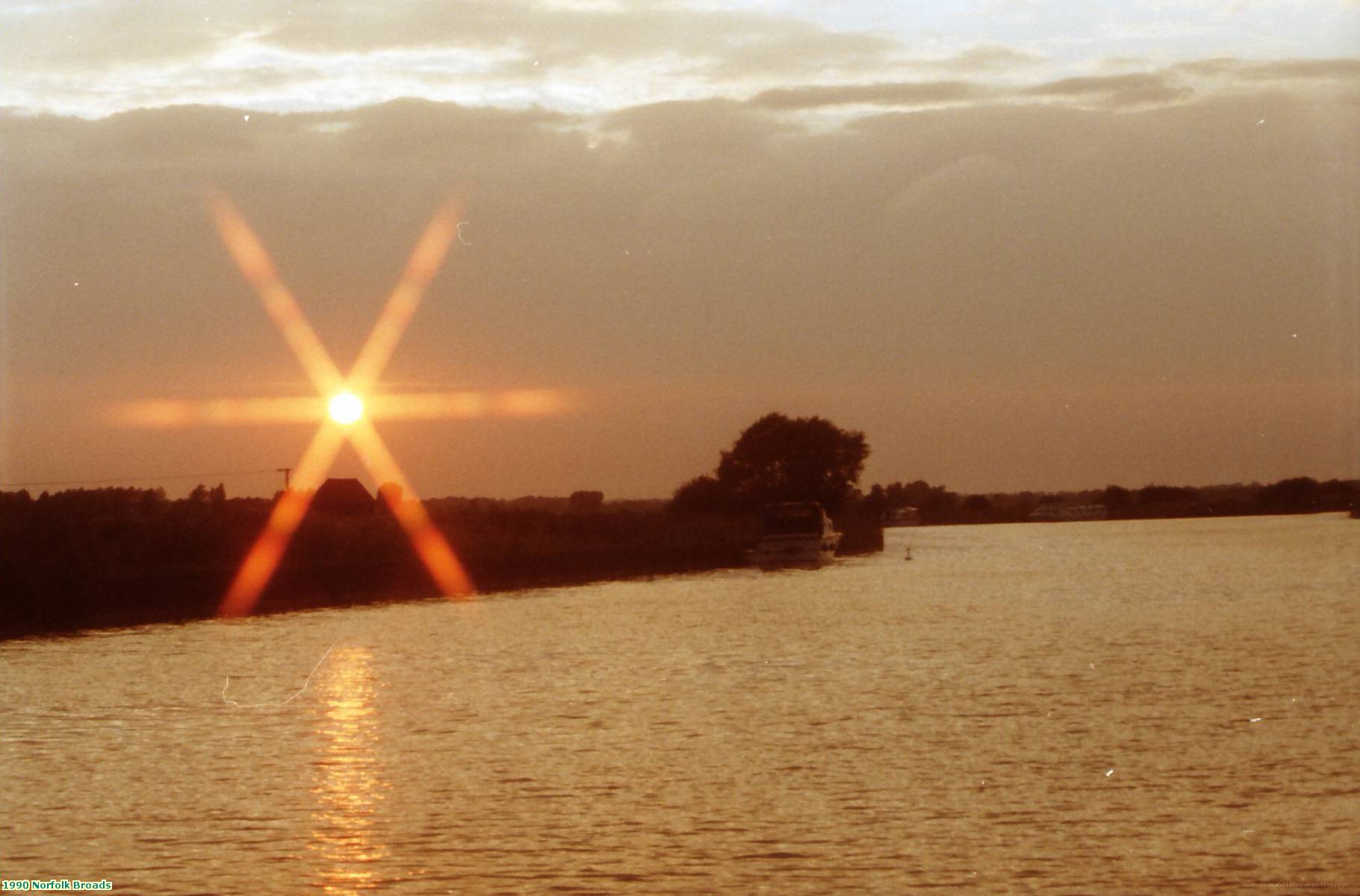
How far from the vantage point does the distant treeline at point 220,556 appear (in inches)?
1891

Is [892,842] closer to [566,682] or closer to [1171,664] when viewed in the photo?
[566,682]

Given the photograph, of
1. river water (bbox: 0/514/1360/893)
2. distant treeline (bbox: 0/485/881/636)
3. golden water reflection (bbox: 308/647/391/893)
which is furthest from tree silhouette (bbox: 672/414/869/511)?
golden water reflection (bbox: 308/647/391/893)

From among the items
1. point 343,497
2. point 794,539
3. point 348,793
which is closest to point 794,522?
point 794,539

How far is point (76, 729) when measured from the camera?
24812mm

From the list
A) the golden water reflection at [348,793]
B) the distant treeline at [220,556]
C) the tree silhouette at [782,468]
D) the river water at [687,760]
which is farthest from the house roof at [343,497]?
the golden water reflection at [348,793]

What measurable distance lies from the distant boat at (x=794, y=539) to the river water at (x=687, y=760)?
2145 inches

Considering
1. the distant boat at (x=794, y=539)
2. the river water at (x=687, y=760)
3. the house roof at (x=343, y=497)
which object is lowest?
the river water at (x=687, y=760)

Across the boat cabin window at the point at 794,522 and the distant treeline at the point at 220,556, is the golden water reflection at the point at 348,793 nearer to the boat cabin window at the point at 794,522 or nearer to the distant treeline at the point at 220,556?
the distant treeline at the point at 220,556

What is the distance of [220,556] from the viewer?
62.8 meters

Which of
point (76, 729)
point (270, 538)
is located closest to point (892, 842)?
point (76, 729)

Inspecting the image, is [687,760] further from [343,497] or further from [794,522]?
[343,497]

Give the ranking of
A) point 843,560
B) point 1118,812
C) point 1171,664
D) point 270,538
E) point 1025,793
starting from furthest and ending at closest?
point 843,560
point 270,538
point 1171,664
point 1025,793
point 1118,812

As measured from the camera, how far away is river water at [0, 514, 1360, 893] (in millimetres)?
15039

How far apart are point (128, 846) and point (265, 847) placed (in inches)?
52.3
